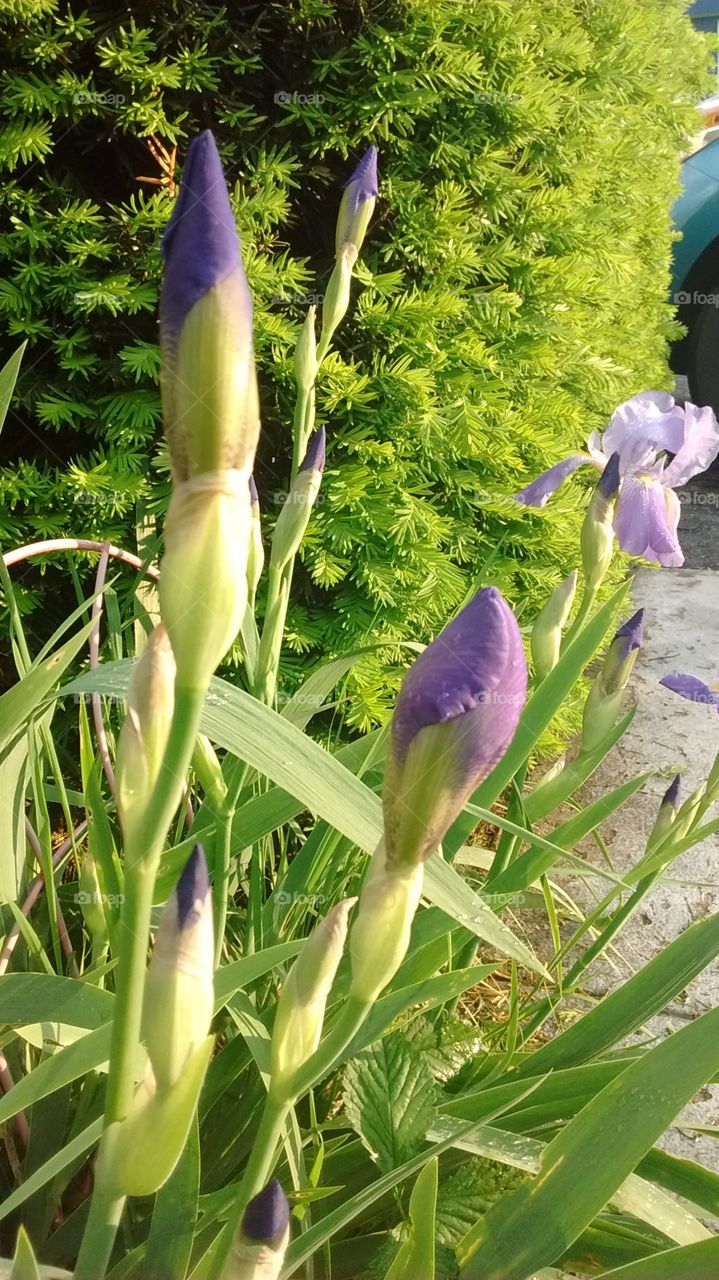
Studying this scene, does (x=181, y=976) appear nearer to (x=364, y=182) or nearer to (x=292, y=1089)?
(x=292, y=1089)

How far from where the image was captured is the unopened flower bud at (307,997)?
0.45 meters

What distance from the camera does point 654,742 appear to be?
2432 millimetres

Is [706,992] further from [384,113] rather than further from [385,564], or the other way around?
[384,113]

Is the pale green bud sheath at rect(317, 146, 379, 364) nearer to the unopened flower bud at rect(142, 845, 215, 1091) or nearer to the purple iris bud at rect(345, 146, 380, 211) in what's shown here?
the purple iris bud at rect(345, 146, 380, 211)

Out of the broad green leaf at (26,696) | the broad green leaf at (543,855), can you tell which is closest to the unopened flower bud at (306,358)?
the broad green leaf at (26,696)

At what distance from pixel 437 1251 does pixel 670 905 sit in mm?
1234

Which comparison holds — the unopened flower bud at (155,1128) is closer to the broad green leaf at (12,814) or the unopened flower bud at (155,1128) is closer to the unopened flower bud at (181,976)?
the unopened flower bud at (181,976)

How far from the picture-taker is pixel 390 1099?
2.55ft

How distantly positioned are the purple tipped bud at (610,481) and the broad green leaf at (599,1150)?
0.57 m

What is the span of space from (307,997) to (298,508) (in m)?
0.64

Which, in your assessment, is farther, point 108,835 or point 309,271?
point 309,271

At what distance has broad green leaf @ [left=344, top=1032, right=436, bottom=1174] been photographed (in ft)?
2.44

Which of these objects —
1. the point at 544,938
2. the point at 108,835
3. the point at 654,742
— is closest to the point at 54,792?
the point at 108,835

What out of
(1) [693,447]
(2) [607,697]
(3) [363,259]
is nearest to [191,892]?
(2) [607,697]
